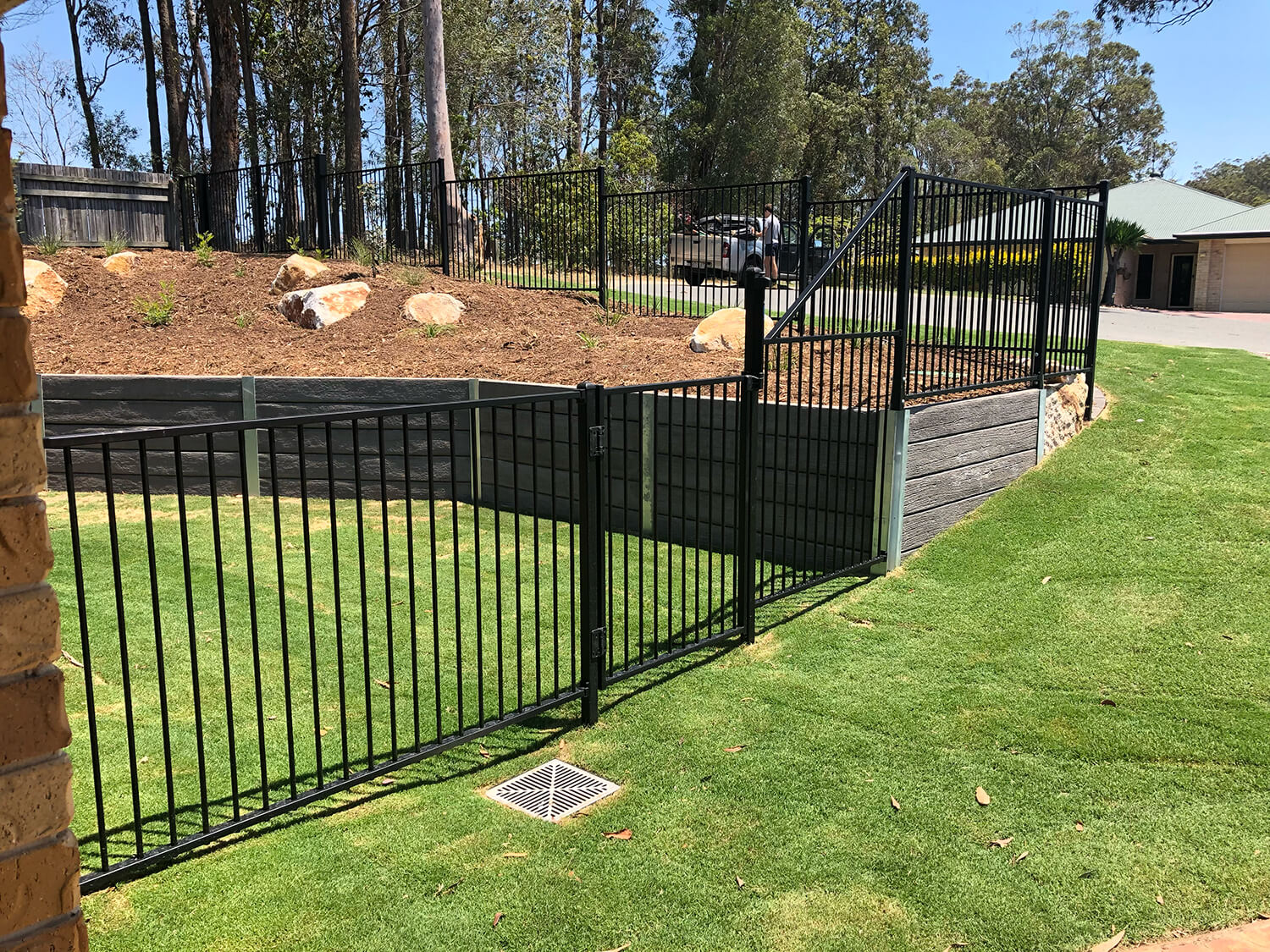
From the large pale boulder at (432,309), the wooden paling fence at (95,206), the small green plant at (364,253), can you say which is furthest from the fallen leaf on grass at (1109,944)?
the wooden paling fence at (95,206)

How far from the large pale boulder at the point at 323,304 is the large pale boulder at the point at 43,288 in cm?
263

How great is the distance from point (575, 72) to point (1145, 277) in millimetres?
23222

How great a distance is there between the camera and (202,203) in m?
16.3

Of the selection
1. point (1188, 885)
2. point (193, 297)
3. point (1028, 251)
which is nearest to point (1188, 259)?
point (1028, 251)

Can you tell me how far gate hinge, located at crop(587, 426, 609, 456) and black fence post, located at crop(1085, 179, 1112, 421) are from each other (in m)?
5.49

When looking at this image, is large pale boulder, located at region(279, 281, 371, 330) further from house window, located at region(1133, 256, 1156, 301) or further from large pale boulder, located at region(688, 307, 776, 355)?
house window, located at region(1133, 256, 1156, 301)

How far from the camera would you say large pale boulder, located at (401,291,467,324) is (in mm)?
11078

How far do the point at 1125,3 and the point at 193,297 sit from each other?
11908 millimetres

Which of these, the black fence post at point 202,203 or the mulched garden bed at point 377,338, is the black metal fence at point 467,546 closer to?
the mulched garden bed at point 377,338

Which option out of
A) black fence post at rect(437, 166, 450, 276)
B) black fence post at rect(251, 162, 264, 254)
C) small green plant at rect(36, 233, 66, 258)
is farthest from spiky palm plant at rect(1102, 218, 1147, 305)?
small green plant at rect(36, 233, 66, 258)

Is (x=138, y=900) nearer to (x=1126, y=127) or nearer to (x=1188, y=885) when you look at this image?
(x=1188, y=885)

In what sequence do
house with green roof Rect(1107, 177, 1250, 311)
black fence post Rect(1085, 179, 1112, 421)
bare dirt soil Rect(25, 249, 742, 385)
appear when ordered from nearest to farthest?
1. black fence post Rect(1085, 179, 1112, 421)
2. bare dirt soil Rect(25, 249, 742, 385)
3. house with green roof Rect(1107, 177, 1250, 311)

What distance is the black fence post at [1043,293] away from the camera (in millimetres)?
7508

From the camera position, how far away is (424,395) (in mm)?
8695
